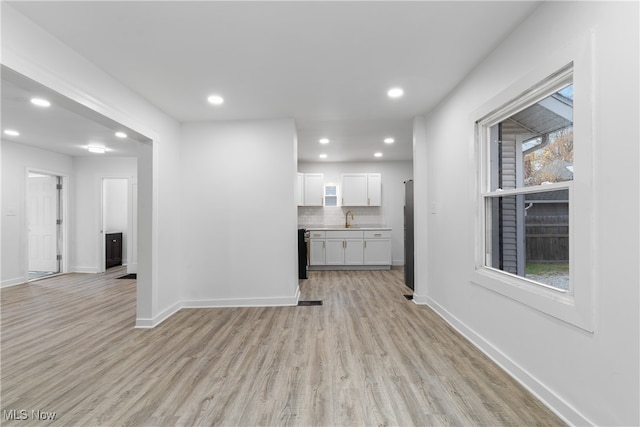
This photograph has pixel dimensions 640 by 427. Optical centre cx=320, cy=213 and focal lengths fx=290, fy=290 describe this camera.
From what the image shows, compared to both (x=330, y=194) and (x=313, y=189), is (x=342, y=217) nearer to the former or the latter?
(x=330, y=194)

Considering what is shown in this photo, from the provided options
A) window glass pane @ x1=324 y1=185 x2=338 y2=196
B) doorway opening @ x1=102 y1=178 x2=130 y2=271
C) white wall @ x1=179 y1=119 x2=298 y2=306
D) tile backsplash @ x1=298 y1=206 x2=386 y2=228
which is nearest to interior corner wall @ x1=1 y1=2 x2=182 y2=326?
white wall @ x1=179 y1=119 x2=298 y2=306

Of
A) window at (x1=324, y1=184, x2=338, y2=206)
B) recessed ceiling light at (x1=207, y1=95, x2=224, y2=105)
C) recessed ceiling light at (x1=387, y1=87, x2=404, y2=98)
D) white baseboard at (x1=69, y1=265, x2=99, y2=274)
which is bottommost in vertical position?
white baseboard at (x1=69, y1=265, x2=99, y2=274)

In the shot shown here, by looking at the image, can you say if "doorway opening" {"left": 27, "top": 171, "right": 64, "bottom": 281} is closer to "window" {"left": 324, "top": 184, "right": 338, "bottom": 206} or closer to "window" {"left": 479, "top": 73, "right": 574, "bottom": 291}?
"window" {"left": 324, "top": 184, "right": 338, "bottom": 206}

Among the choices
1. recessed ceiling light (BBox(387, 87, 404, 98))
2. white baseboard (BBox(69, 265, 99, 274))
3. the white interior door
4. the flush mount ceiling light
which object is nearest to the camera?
recessed ceiling light (BBox(387, 87, 404, 98))

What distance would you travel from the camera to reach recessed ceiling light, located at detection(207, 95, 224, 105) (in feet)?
10.3

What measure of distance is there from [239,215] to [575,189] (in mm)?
3393

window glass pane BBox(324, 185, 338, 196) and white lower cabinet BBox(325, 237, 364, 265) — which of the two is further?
window glass pane BBox(324, 185, 338, 196)

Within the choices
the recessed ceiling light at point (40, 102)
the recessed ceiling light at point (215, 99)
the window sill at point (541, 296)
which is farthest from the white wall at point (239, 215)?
the window sill at point (541, 296)

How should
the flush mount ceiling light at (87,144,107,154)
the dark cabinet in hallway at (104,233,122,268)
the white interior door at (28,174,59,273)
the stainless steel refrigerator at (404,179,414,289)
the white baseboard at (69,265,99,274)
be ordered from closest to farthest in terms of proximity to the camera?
the stainless steel refrigerator at (404,179,414,289) → the flush mount ceiling light at (87,144,107,154) → the white interior door at (28,174,59,273) → the white baseboard at (69,265,99,274) → the dark cabinet in hallway at (104,233,122,268)

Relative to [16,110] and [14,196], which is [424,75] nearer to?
[16,110]

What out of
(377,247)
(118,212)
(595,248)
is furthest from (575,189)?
(118,212)

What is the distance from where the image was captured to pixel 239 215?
3.89 meters

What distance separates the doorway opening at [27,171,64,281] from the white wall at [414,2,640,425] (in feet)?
25.6

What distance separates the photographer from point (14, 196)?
5.19m
